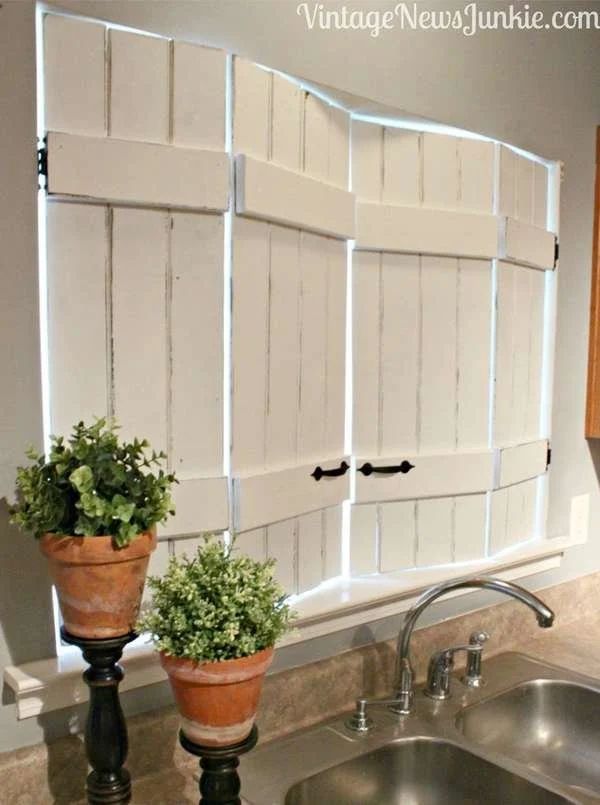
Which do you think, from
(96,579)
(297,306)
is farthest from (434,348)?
(96,579)

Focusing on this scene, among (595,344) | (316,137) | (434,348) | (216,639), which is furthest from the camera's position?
(595,344)

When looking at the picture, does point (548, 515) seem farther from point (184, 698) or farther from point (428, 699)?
point (184, 698)

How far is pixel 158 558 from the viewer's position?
3.88 feet

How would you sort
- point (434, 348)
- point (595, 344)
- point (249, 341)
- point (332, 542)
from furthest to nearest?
point (595, 344)
point (434, 348)
point (332, 542)
point (249, 341)

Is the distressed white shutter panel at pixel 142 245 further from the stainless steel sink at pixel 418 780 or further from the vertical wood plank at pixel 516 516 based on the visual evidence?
the vertical wood plank at pixel 516 516

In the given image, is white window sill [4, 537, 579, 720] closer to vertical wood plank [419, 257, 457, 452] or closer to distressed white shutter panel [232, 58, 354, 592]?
distressed white shutter panel [232, 58, 354, 592]

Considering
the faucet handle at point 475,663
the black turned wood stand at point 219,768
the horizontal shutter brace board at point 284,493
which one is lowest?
the faucet handle at point 475,663

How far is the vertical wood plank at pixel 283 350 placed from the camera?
1314mm

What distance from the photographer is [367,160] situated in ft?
4.89

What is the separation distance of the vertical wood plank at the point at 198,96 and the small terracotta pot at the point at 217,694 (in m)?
0.78

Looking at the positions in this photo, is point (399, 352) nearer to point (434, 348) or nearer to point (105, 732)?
point (434, 348)

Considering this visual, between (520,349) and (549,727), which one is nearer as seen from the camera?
(549,727)

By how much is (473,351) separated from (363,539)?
0.49m

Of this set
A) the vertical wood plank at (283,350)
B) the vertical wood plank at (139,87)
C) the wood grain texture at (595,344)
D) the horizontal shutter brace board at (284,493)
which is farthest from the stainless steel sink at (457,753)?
the vertical wood plank at (139,87)
